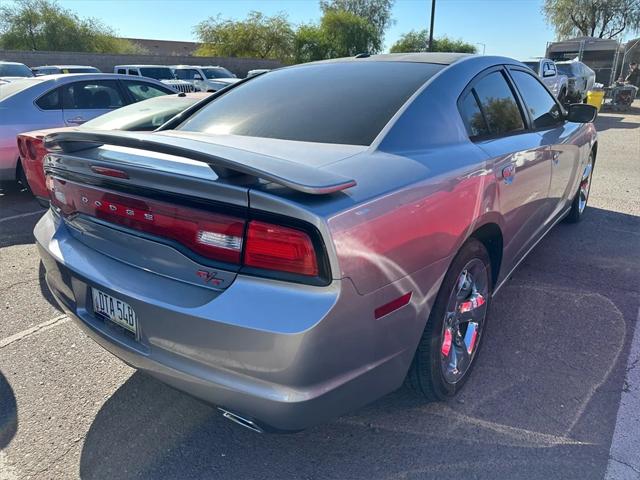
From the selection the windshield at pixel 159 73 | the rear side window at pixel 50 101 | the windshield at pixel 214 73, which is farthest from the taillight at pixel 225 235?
the windshield at pixel 214 73

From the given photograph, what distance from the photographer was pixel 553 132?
148 inches

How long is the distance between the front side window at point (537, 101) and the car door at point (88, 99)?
5658 mm

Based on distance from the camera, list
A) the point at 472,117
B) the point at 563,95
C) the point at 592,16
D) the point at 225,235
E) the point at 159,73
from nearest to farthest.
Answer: the point at 225,235 → the point at 472,117 → the point at 563,95 → the point at 159,73 → the point at 592,16

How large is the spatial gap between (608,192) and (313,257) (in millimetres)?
6658

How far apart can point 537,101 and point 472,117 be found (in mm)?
1337

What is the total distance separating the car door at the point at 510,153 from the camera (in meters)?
2.75

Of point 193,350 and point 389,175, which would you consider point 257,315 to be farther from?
point 389,175

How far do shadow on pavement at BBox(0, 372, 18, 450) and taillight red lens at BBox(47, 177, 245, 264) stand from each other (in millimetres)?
1092

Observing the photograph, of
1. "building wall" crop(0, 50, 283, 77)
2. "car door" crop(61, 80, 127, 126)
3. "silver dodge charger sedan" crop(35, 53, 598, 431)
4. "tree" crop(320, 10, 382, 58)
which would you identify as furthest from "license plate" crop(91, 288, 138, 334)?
"tree" crop(320, 10, 382, 58)

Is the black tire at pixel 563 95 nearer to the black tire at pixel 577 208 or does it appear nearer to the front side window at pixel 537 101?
the black tire at pixel 577 208

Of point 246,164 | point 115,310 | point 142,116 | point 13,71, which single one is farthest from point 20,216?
point 13,71

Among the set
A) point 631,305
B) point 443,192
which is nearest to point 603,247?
point 631,305

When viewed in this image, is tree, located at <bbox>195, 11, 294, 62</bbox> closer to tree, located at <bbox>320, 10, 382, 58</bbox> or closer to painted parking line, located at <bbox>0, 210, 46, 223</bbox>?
tree, located at <bbox>320, 10, 382, 58</bbox>

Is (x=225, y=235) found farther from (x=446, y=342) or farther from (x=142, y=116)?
(x=142, y=116)
